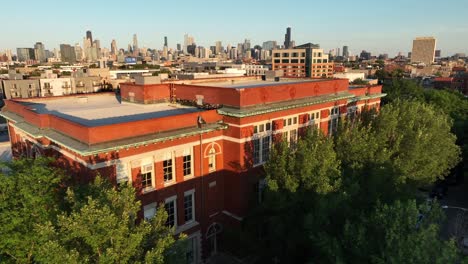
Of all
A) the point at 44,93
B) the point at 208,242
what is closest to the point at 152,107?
the point at 208,242

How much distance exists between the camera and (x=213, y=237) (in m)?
27.5

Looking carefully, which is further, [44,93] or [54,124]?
[44,93]

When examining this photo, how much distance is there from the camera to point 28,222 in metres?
16.8

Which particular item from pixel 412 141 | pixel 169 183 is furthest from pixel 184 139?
pixel 412 141

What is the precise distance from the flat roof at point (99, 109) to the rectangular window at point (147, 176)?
4.71 meters

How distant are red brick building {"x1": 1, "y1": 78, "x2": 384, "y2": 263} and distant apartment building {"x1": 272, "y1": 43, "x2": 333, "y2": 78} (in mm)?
143511

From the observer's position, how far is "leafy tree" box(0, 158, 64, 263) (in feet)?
53.1

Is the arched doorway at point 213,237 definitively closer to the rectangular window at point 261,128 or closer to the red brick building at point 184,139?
the red brick building at point 184,139

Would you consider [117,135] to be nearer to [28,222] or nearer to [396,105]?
[28,222]

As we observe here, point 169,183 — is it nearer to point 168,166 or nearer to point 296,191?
point 168,166

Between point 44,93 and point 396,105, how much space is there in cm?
10521

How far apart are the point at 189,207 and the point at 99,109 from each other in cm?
1294

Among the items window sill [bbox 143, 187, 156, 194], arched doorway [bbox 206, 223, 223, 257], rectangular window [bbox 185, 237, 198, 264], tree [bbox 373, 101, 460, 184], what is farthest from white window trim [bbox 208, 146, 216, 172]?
tree [bbox 373, 101, 460, 184]

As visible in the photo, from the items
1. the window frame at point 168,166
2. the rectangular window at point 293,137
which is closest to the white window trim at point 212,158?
the window frame at point 168,166
